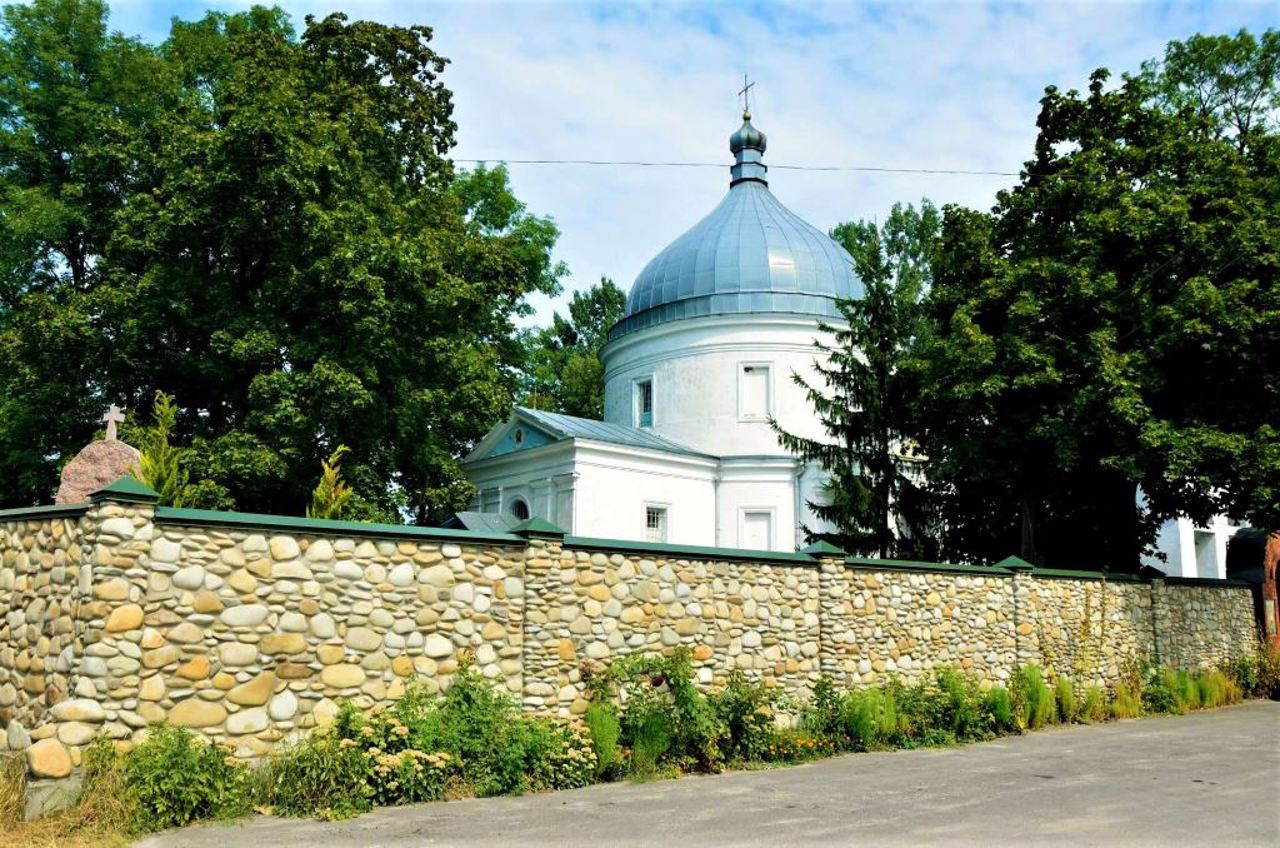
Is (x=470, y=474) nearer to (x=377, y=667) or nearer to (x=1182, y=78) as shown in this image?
(x=377, y=667)

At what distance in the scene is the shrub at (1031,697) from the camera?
1388 cm

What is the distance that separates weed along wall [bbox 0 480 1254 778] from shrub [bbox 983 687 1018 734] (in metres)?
0.75

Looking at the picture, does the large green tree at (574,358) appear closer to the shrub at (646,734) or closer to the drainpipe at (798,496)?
the drainpipe at (798,496)

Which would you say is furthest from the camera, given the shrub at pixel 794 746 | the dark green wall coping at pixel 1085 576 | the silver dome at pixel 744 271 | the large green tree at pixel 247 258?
the silver dome at pixel 744 271

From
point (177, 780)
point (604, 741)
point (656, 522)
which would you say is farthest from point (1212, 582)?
point (177, 780)

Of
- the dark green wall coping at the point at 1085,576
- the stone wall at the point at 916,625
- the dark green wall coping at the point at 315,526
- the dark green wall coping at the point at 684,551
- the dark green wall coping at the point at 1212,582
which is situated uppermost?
the dark green wall coping at the point at 315,526

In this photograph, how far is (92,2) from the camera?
80.9 ft

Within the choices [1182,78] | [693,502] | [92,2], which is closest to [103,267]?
[92,2]

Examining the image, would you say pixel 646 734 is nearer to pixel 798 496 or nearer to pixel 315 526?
pixel 315 526

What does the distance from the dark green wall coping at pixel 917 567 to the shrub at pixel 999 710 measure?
1727 millimetres

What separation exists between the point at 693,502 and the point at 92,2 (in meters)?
20.0

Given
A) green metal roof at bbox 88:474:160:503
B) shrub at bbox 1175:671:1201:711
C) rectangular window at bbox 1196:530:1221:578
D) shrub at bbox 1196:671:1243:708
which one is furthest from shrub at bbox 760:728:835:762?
rectangular window at bbox 1196:530:1221:578

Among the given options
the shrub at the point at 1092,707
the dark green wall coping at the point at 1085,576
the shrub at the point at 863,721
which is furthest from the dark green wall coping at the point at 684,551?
the shrub at the point at 1092,707

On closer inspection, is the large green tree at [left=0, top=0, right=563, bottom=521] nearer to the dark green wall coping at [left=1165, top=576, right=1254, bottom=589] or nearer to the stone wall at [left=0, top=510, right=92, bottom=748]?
the stone wall at [left=0, top=510, right=92, bottom=748]
